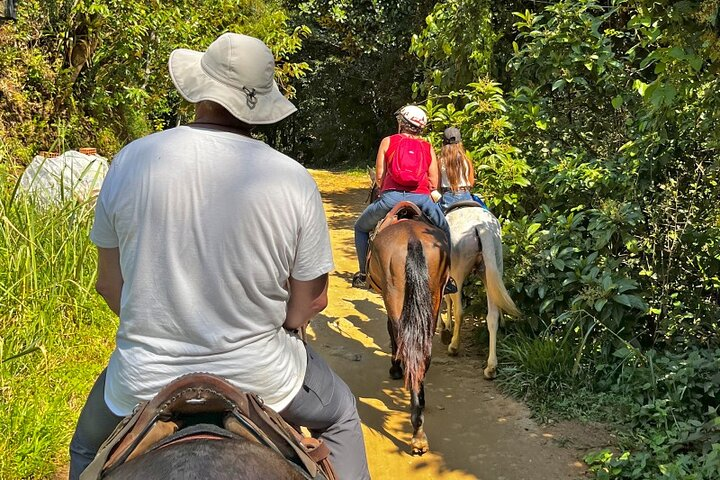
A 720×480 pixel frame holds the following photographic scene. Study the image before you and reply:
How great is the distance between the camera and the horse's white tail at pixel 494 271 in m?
5.51

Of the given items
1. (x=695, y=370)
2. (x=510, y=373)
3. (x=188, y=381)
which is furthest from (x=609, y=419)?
(x=188, y=381)

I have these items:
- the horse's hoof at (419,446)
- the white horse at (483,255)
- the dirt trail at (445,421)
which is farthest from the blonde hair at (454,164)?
the horse's hoof at (419,446)

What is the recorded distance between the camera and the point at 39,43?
8594mm

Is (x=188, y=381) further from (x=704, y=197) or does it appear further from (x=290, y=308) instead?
(x=704, y=197)

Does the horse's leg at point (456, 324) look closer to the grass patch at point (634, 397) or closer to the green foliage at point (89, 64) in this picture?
the grass patch at point (634, 397)

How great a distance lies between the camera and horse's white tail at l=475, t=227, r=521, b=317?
5.51 meters

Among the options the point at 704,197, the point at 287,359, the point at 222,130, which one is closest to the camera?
the point at 222,130

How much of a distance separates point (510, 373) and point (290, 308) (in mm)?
3713

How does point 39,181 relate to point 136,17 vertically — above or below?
below

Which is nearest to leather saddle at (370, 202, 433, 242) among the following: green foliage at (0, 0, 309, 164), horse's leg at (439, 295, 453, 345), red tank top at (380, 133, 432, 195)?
red tank top at (380, 133, 432, 195)

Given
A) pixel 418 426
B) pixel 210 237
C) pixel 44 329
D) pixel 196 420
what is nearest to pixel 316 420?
pixel 196 420

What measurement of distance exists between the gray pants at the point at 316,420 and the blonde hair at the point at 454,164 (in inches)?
141

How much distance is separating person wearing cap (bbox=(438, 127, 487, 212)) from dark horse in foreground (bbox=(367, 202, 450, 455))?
2.78 feet

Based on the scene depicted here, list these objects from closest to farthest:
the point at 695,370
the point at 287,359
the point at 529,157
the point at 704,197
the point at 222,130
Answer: the point at 222,130
the point at 287,359
the point at 695,370
the point at 704,197
the point at 529,157
